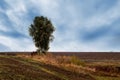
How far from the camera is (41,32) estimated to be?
64.1 metres

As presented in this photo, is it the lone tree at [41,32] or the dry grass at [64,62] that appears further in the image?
the lone tree at [41,32]

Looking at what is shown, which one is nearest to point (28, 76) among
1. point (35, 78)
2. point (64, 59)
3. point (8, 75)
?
point (35, 78)

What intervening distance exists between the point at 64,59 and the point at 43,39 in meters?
13.7

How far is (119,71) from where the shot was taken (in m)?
51.4

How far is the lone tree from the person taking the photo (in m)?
63.8

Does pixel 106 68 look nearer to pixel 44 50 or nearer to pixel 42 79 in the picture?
pixel 44 50

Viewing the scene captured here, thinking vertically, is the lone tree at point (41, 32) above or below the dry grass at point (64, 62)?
above

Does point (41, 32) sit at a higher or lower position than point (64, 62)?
higher

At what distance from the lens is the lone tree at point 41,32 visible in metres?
63.8

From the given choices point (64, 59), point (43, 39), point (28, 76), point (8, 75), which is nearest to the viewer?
point (8, 75)

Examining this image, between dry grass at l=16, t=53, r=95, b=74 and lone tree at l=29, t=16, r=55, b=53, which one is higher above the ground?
lone tree at l=29, t=16, r=55, b=53

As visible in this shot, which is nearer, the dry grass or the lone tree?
the dry grass

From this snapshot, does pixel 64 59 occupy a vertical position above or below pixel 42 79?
above

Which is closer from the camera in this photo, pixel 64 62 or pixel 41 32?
pixel 64 62
